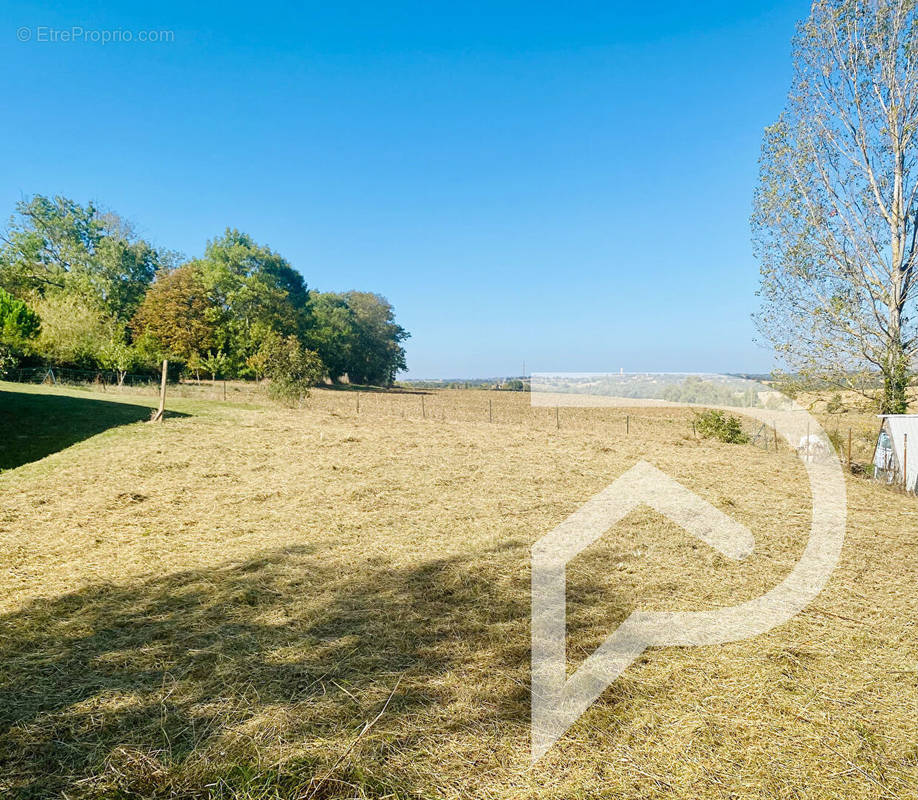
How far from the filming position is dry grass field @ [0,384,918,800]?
1.93m

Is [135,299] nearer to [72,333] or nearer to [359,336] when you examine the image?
[72,333]

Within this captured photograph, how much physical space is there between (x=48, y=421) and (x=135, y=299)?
31.4 meters

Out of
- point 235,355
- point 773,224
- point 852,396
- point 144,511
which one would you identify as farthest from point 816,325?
point 235,355

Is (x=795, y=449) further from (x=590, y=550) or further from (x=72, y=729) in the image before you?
(x=72, y=729)

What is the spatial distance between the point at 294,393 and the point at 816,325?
51.2 ft

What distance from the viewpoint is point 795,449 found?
12.3 m

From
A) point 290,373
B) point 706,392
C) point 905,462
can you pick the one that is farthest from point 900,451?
point 290,373

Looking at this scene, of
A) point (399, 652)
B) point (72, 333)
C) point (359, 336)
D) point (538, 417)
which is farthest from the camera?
point (359, 336)

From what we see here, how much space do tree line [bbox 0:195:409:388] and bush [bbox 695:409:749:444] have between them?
24.2 m

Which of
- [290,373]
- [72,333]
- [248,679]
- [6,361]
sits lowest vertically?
[248,679]

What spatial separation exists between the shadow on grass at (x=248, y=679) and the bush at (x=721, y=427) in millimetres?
11356

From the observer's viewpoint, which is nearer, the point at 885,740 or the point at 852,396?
the point at 885,740

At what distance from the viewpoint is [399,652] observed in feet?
9.31

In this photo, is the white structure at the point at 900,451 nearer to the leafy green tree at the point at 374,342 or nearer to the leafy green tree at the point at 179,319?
the leafy green tree at the point at 179,319
